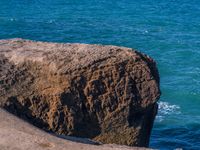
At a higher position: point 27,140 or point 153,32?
point 27,140

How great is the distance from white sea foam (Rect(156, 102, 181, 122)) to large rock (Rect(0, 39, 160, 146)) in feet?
28.5

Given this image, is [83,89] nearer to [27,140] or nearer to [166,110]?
[27,140]

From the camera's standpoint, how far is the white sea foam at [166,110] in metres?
25.4

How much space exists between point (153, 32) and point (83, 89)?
2852 centimetres

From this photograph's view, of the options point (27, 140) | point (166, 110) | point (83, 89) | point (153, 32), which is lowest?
point (166, 110)

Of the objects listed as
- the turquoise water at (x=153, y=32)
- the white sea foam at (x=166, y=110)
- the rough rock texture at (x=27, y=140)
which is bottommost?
the white sea foam at (x=166, y=110)

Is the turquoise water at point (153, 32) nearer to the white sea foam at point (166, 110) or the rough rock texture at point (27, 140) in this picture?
the white sea foam at point (166, 110)

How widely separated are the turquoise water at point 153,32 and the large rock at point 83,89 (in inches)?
206

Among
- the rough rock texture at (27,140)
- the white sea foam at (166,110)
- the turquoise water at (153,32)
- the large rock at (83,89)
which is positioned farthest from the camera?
the white sea foam at (166,110)

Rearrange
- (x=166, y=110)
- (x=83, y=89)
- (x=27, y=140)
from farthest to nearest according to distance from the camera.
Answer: (x=166, y=110)
(x=83, y=89)
(x=27, y=140)

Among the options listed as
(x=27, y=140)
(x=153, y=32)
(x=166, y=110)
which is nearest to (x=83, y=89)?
(x=27, y=140)

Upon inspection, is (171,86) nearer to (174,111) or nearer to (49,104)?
(174,111)

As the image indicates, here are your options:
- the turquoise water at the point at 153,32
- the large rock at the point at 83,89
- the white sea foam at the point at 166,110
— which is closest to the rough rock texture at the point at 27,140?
the large rock at the point at 83,89

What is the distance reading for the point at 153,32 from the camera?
43844 millimetres
